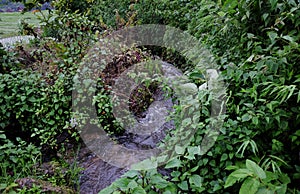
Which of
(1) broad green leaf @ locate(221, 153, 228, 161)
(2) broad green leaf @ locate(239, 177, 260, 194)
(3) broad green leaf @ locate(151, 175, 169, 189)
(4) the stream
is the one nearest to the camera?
(2) broad green leaf @ locate(239, 177, 260, 194)

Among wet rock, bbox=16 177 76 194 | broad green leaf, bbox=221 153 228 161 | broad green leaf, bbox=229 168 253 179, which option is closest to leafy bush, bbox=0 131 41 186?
wet rock, bbox=16 177 76 194

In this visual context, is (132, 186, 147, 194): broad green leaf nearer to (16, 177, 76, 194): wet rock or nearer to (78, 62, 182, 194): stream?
(78, 62, 182, 194): stream

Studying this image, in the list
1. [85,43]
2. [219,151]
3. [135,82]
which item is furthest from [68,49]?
[219,151]

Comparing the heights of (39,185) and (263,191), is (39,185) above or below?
below

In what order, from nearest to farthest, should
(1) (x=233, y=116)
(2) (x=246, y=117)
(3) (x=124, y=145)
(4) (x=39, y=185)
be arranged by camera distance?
(2) (x=246, y=117) < (1) (x=233, y=116) < (4) (x=39, y=185) < (3) (x=124, y=145)

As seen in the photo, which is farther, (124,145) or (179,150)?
(124,145)

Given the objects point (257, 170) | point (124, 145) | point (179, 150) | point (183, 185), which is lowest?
point (124, 145)

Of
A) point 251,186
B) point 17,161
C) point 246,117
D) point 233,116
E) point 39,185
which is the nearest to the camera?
point 251,186

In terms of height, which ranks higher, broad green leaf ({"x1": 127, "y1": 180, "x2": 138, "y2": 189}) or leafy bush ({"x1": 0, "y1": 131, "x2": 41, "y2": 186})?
broad green leaf ({"x1": 127, "y1": 180, "x2": 138, "y2": 189})

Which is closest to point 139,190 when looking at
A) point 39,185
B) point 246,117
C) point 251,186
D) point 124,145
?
point 251,186

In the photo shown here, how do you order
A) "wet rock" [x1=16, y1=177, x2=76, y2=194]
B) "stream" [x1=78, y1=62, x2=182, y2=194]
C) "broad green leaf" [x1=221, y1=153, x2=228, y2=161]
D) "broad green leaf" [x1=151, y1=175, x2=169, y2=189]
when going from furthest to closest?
"stream" [x1=78, y1=62, x2=182, y2=194], "wet rock" [x1=16, y1=177, x2=76, y2=194], "broad green leaf" [x1=221, y1=153, x2=228, y2=161], "broad green leaf" [x1=151, y1=175, x2=169, y2=189]

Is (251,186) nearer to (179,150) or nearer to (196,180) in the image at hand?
(196,180)

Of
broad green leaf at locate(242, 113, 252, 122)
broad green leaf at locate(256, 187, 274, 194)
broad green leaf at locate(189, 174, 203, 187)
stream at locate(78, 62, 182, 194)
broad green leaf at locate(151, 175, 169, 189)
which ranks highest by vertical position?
broad green leaf at locate(242, 113, 252, 122)

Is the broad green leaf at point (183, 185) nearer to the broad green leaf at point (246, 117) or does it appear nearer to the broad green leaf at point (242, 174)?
the broad green leaf at point (242, 174)
